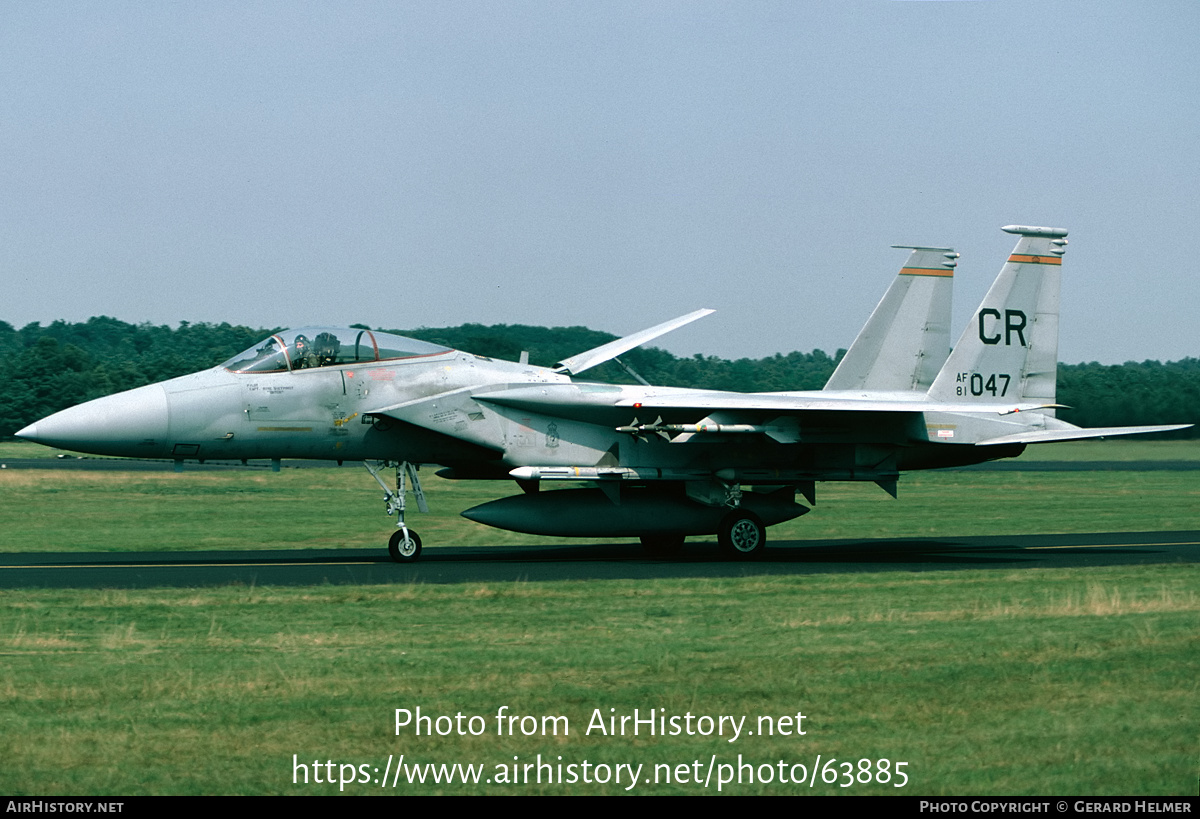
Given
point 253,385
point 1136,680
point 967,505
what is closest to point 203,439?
point 253,385

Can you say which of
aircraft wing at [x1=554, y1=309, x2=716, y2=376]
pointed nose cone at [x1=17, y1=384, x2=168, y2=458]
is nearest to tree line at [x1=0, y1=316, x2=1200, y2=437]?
aircraft wing at [x1=554, y1=309, x2=716, y2=376]

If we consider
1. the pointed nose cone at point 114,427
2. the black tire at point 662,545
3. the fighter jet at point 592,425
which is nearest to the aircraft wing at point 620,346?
the fighter jet at point 592,425

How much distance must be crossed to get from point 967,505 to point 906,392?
920cm

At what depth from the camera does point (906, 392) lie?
2328 cm

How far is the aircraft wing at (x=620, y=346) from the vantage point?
72.6ft

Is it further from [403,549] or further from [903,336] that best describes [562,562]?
[903,336]

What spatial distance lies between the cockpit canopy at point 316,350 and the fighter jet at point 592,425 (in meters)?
0.02

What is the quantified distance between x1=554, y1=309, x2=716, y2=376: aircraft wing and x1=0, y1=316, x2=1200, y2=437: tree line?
1.61 ft

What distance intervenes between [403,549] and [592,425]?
343 cm

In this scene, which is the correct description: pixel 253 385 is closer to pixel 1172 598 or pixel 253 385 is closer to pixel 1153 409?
pixel 1172 598

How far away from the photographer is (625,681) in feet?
29.7

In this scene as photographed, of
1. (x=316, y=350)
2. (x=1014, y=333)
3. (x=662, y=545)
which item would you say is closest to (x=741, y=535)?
(x=662, y=545)

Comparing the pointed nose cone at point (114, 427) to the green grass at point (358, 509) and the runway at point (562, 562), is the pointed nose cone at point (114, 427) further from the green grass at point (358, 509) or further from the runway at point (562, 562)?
the green grass at point (358, 509)

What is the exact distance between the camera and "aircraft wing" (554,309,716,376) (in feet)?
72.6
